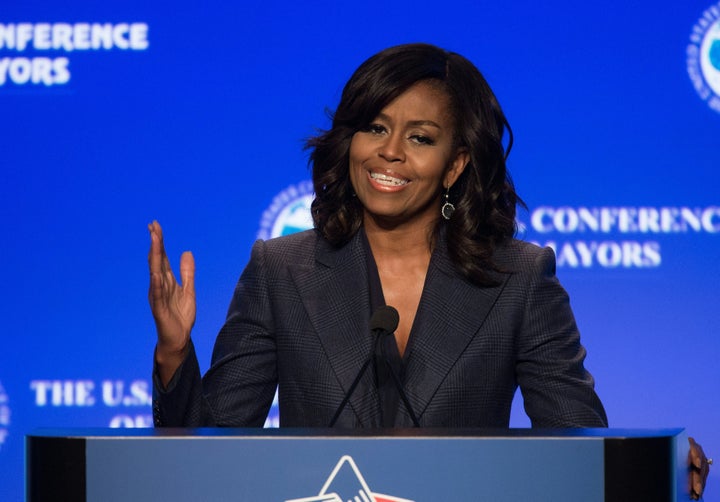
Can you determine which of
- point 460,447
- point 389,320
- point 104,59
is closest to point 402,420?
point 389,320

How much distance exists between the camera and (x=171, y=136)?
3203 mm

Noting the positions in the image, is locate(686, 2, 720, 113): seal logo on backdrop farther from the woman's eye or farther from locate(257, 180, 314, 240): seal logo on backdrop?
the woman's eye

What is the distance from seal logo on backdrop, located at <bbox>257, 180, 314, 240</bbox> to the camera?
314 centimetres

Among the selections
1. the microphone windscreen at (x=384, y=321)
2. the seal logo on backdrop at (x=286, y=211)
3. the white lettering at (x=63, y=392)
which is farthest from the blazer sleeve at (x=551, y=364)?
the white lettering at (x=63, y=392)

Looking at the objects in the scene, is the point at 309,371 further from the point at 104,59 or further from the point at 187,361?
the point at 104,59

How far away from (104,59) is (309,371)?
5.12 feet

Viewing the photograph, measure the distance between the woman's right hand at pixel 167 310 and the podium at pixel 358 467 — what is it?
51 centimetres

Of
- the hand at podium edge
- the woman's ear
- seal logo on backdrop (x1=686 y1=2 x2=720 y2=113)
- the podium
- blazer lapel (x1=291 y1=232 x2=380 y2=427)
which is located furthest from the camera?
seal logo on backdrop (x1=686 y1=2 x2=720 y2=113)

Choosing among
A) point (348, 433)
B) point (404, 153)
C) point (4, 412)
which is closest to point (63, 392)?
point (4, 412)

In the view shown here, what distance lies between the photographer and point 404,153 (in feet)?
6.85

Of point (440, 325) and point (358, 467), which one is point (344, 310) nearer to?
point (440, 325)

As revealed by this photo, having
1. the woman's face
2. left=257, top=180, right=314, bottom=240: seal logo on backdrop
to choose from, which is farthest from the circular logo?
the woman's face

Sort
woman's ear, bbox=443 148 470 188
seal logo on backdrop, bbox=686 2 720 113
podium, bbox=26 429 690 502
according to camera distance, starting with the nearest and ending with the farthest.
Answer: podium, bbox=26 429 690 502
woman's ear, bbox=443 148 470 188
seal logo on backdrop, bbox=686 2 720 113

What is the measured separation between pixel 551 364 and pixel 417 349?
9.5 inches
